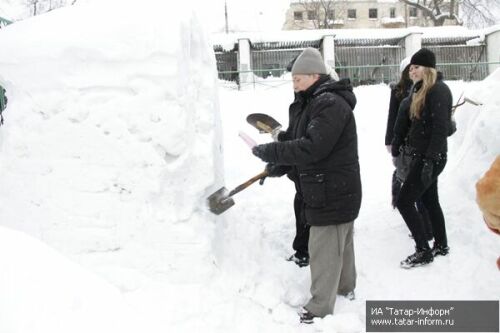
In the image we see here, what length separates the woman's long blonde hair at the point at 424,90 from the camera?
11.6 ft

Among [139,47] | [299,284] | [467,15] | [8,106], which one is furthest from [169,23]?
[467,15]

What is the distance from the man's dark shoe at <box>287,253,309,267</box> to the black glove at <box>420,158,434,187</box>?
1143 millimetres

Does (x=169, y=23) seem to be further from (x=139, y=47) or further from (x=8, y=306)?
(x=8, y=306)

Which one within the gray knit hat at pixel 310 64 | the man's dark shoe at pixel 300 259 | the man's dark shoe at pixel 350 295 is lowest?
the man's dark shoe at pixel 350 295

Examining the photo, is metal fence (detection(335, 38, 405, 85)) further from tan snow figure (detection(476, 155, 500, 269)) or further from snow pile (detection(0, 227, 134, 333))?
snow pile (detection(0, 227, 134, 333))

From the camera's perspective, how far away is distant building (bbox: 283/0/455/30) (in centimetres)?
3716

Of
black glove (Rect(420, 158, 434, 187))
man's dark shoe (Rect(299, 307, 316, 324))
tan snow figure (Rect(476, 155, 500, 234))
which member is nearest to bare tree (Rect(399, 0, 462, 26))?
black glove (Rect(420, 158, 434, 187))

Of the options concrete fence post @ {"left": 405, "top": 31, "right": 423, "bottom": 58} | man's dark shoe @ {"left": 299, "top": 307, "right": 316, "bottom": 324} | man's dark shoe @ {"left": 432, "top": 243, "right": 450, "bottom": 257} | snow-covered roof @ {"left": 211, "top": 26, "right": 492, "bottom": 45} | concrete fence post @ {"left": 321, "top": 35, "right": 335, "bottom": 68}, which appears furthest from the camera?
concrete fence post @ {"left": 405, "top": 31, "right": 423, "bottom": 58}

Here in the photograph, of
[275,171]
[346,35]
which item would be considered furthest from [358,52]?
[275,171]

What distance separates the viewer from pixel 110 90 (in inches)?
122

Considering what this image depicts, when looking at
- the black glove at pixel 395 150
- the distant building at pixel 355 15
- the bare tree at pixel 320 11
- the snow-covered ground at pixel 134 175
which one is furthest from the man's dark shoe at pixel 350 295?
the distant building at pixel 355 15

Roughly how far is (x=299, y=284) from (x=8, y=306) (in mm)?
2430

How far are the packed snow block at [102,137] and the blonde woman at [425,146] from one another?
1590 mm

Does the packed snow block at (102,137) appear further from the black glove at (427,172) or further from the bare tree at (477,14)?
the bare tree at (477,14)
